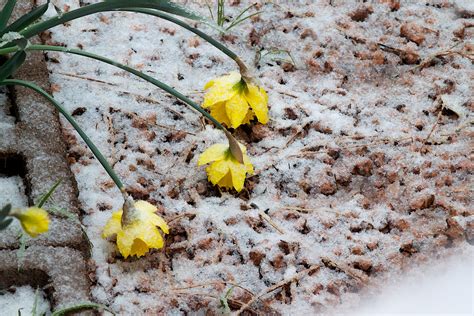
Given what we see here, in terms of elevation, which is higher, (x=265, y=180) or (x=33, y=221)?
(x=33, y=221)

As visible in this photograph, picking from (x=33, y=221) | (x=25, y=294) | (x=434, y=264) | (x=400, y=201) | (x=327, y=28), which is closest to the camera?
(x=33, y=221)

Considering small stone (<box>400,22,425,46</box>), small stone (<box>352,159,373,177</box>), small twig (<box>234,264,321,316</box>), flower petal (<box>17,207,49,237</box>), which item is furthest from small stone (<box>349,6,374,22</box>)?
flower petal (<box>17,207,49,237</box>)

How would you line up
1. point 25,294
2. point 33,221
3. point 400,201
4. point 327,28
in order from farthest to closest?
point 327,28 < point 400,201 < point 25,294 < point 33,221

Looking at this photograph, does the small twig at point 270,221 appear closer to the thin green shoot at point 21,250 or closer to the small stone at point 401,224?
the small stone at point 401,224

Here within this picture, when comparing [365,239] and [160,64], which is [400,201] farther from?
[160,64]

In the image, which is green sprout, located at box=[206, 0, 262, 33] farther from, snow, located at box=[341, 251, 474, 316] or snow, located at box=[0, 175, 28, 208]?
snow, located at box=[341, 251, 474, 316]

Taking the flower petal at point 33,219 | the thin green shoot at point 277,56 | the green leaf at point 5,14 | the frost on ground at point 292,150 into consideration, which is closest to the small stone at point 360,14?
the frost on ground at point 292,150

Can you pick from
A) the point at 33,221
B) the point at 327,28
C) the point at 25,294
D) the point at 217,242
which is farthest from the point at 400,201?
the point at 33,221
